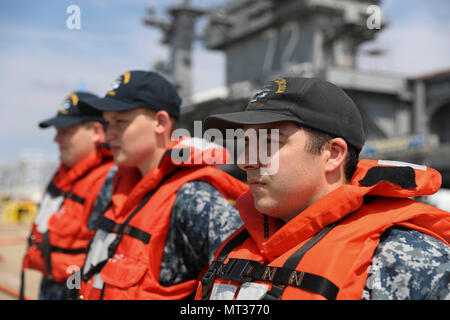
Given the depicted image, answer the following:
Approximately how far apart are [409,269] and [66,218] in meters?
3.57

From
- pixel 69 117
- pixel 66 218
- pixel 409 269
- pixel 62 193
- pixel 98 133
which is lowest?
pixel 66 218

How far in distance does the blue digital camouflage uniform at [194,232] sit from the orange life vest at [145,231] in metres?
0.05

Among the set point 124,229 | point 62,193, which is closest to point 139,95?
point 124,229

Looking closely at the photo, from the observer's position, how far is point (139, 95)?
3031 millimetres

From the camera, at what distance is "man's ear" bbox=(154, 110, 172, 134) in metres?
3.11

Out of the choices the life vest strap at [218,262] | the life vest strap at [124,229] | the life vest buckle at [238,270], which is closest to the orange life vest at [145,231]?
the life vest strap at [124,229]

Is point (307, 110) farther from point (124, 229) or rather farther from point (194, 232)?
point (124, 229)

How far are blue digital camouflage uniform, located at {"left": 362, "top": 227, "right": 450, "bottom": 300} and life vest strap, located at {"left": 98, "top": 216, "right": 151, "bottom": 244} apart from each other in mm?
1565

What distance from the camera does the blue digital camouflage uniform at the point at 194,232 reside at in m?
2.56

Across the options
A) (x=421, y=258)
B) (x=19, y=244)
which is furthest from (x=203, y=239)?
(x=19, y=244)

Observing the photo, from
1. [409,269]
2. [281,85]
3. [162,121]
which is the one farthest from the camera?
[162,121]

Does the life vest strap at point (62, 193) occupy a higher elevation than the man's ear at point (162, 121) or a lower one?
lower

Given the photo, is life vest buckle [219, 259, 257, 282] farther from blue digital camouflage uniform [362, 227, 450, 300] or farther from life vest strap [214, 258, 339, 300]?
blue digital camouflage uniform [362, 227, 450, 300]

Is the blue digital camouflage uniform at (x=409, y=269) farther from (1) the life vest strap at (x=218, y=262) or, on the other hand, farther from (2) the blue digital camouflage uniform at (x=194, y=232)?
(2) the blue digital camouflage uniform at (x=194, y=232)
